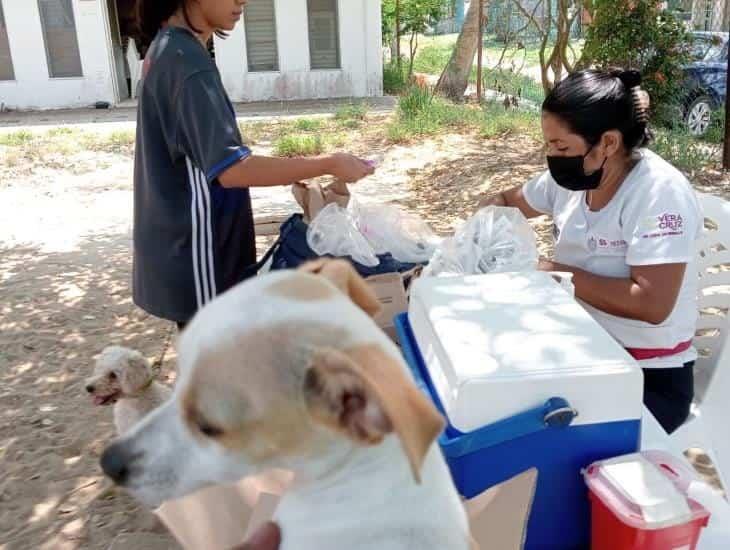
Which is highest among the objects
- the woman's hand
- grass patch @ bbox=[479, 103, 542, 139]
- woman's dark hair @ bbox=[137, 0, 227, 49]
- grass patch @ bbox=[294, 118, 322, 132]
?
woman's dark hair @ bbox=[137, 0, 227, 49]

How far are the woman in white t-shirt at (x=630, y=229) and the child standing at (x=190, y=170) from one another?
2.38ft

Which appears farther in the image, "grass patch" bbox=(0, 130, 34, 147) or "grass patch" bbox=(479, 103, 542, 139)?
"grass patch" bbox=(0, 130, 34, 147)

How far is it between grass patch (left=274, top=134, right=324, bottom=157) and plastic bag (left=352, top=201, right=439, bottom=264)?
6.68 meters

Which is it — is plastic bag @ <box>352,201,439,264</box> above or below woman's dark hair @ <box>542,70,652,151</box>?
below

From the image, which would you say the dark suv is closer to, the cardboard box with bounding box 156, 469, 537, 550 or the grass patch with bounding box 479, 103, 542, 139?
the grass patch with bounding box 479, 103, 542, 139

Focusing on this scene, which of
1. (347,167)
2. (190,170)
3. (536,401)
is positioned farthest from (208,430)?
(347,167)

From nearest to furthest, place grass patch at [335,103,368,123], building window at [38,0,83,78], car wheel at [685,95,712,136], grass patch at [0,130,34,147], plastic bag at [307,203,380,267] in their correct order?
plastic bag at [307,203,380,267] → car wheel at [685,95,712,136] → grass patch at [0,130,34,147] → grass patch at [335,103,368,123] → building window at [38,0,83,78]

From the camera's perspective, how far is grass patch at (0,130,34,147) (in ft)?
37.1

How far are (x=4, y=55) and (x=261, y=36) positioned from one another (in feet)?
17.6

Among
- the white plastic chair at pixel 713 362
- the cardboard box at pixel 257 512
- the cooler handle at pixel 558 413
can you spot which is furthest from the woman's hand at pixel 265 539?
the white plastic chair at pixel 713 362

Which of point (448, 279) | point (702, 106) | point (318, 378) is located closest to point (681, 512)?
point (448, 279)

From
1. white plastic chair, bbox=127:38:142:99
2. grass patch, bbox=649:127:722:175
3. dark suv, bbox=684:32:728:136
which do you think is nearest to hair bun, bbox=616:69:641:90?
grass patch, bbox=649:127:722:175

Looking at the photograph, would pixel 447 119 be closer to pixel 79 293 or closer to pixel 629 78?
pixel 79 293

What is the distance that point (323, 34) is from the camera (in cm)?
1541
